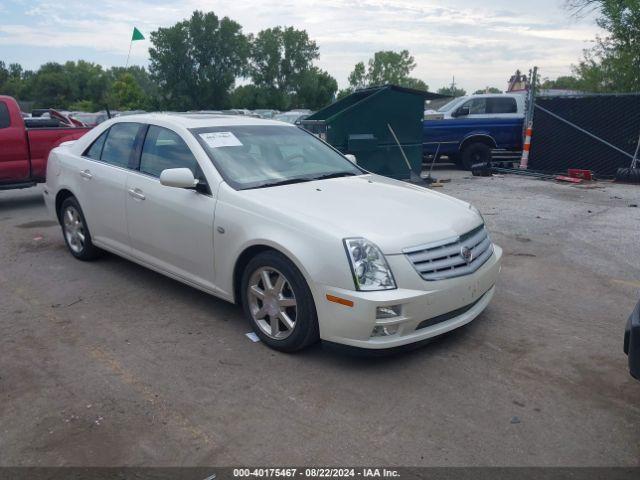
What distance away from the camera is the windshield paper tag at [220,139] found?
4695 mm

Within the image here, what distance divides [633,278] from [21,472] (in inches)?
217

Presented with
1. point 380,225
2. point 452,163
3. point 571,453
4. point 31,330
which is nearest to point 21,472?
point 31,330

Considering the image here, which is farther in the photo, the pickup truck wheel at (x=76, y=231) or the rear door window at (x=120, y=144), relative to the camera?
the pickup truck wheel at (x=76, y=231)

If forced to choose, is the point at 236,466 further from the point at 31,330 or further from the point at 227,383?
the point at 31,330

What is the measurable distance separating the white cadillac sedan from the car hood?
0.01 meters

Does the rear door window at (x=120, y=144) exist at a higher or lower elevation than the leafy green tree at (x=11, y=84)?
lower

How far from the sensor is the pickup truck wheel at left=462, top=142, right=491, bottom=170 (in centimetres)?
1460

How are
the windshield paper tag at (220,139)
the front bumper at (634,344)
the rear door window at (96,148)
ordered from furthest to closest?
the rear door window at (96,148) → the windshield paper tag at (220,139) → the front bumper at (634,344)

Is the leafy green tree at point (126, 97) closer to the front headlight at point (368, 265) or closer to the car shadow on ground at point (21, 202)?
the car shadow on ground at point (21, 202)

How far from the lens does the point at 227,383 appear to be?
3590 millimetres

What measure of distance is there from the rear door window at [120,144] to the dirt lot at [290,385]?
3.80 ft

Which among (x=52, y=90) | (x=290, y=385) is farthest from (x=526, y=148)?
(x=52, y=90)

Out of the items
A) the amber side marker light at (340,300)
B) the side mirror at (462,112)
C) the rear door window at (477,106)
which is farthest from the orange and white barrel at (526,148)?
the amber side marker light at (340,300)

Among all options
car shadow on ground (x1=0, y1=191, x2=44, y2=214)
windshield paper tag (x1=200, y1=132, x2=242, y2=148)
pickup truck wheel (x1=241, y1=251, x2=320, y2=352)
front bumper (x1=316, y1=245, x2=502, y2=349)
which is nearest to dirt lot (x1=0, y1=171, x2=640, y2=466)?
pickup truck wheel (x1=241, y1=251, x2=320, y2=352)
